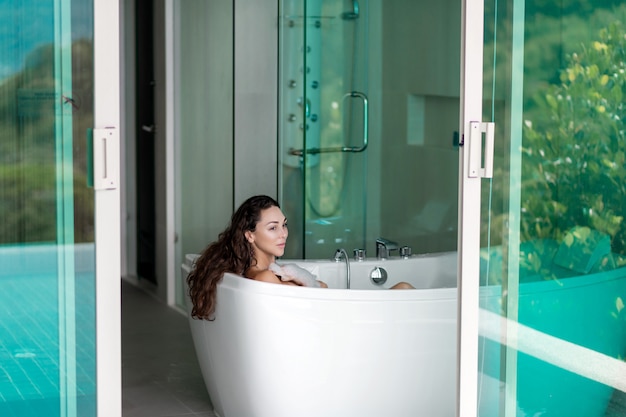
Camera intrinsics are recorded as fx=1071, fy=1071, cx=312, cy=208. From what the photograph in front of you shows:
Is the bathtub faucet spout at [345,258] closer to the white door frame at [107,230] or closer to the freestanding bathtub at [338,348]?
the freestanding bathtub at [338,348]

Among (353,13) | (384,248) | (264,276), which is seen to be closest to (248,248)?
(264,276)

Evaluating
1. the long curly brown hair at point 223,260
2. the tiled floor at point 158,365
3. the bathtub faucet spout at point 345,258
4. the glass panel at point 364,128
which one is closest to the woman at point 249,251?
the long curly brown hair at point 223,260

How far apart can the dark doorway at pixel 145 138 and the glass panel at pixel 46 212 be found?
370cm

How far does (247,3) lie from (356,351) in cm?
228

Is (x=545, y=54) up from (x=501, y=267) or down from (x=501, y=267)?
up

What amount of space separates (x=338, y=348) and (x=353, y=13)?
Result: 1.95m

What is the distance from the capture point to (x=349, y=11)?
16.3 ft

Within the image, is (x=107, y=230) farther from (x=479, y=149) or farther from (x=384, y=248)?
(x=384, y=248)

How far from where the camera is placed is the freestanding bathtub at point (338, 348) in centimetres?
356

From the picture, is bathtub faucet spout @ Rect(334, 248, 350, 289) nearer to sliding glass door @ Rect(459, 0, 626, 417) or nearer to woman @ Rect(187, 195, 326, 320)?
woman @ Rect(187, 195, 326, 320)

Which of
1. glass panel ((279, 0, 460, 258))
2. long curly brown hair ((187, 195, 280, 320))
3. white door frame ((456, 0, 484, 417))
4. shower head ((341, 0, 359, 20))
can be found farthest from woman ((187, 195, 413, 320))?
shower head ((341, 0, 359, 20))

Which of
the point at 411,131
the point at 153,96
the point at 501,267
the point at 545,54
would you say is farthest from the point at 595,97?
the point at 153,96

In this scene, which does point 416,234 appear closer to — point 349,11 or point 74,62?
point 349,11

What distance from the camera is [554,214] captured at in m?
3.01
